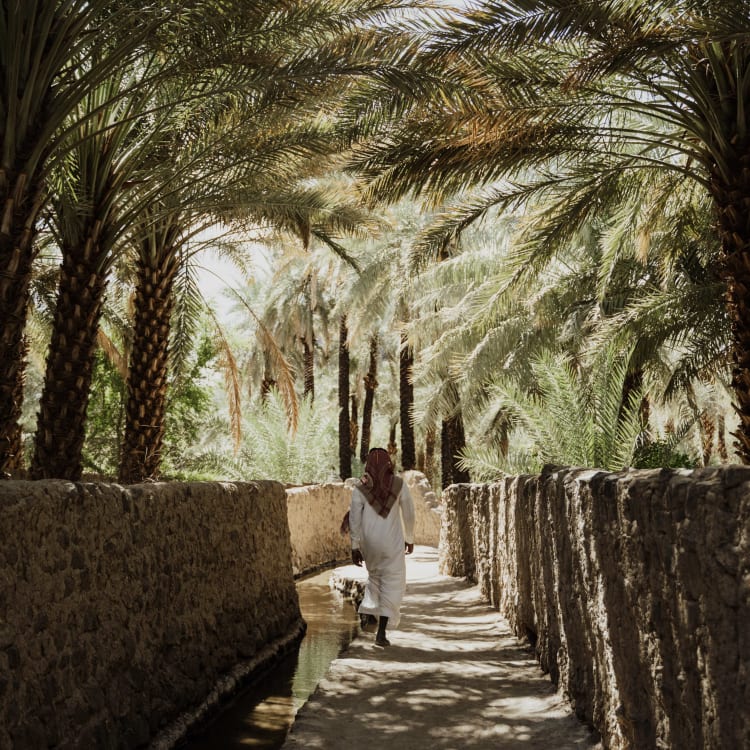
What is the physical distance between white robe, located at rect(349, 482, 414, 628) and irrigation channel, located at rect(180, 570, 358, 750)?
85cm

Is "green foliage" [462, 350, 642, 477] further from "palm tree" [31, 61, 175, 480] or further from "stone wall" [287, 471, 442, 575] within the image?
"palm tree" [31, 61, 175, 480]

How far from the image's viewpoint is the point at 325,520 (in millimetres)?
19141

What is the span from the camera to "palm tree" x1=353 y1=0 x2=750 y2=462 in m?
7.52

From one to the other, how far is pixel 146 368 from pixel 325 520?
9.14 metres

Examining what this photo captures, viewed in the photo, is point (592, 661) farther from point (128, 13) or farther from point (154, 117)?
point (154, 117)

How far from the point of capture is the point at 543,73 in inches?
349

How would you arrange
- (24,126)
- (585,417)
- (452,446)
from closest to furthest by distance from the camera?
1. (24,126)
2. (585,417)
3. (452,446)

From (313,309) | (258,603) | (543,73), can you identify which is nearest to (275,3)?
(543,73)

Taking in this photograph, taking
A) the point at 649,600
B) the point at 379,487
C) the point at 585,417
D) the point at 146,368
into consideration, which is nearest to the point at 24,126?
the point at 379,487

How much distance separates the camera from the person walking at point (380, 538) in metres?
8.12

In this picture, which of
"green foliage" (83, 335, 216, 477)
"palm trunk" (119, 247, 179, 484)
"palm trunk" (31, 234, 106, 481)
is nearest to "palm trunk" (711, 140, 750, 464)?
"palm trunk" (31, 234, 106, 481)

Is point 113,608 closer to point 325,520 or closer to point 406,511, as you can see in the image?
point 406,511

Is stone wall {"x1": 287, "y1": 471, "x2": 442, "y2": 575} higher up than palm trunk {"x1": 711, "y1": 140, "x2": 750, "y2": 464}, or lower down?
lower down

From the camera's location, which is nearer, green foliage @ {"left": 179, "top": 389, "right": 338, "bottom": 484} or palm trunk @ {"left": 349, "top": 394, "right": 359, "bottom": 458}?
green foliage @ {"left": 179, "top": 389, "right": 338, "bottom": 484}
